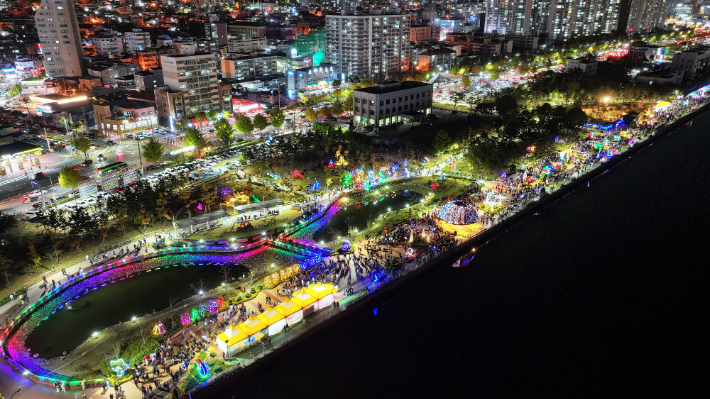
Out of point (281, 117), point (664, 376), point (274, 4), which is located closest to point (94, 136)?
point (281, 117)

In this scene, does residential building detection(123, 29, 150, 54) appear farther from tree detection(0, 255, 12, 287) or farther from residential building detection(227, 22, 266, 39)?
tree detection(0, 255, 12, 287)

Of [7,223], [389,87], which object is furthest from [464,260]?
[389,87]

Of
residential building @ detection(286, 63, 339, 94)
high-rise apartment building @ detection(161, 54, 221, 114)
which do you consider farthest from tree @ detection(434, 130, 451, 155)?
residential building @ detection(286, 63, 339, 94)

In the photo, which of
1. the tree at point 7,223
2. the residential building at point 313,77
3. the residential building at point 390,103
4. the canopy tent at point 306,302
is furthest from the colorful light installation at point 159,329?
the residential building at point 313,77

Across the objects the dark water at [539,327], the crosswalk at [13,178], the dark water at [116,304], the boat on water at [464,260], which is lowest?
the dark water at [539,327]

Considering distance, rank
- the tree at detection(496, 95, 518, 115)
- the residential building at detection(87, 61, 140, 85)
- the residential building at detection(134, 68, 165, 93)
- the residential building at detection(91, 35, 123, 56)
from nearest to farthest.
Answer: the tree at detection(496, 95, 518, 115)
the residential building at detection(134, 68, 165, 93)
the residential building at detection(87, 61, 140, 85)
the residential building at detection(91, 35, 123, 56)

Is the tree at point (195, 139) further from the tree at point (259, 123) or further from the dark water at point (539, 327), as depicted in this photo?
the dark water at point (539, 327)

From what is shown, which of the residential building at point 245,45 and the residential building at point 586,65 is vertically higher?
the residential building at point 245,45

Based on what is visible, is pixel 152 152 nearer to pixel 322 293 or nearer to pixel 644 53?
pixel 322 293
